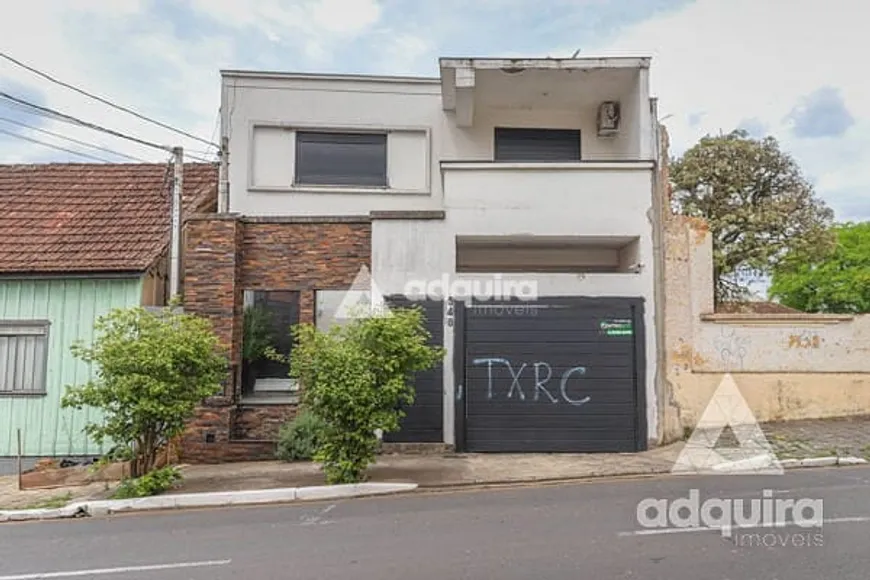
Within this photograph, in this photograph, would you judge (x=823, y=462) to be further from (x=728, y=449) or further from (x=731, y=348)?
(x=731, y=348)

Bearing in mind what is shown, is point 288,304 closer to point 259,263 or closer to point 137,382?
point 259,263

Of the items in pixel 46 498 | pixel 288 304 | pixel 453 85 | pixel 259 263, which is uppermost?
pixel 453 85

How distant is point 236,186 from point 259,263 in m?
2.51

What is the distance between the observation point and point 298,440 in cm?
1080

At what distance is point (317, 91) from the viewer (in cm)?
1387

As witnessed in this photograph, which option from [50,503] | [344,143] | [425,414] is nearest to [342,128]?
[344,143]

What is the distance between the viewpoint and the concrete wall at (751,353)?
38.2ft

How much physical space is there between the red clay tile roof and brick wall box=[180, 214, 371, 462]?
4.02 ft

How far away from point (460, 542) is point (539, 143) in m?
10.7

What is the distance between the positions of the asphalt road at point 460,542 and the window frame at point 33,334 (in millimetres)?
4288

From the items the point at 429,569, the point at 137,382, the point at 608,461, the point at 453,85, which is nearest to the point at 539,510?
the point at 429,569

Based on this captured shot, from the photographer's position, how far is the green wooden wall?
11242 millimetres

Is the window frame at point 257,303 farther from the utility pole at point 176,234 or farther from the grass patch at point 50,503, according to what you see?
the grass patch at point 50,503

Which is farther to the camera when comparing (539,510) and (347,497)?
(347,497)
